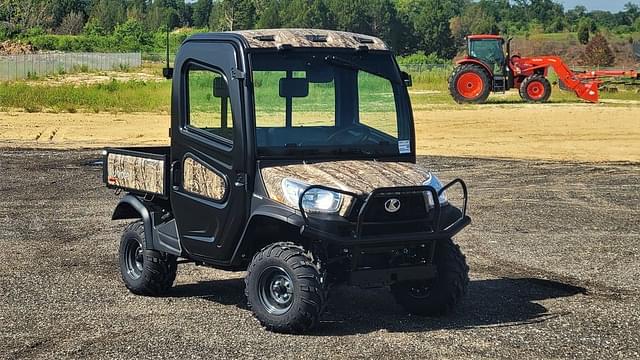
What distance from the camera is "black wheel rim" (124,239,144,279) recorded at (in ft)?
32.0

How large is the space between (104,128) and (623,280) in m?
21.2

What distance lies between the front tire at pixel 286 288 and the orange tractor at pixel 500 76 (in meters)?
33.2

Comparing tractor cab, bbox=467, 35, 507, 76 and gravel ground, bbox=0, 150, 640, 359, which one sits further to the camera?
tractor cab, bbox=467, 35, 507, 76

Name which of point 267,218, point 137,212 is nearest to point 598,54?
point 137,212

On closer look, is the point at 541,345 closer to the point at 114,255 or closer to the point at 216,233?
the point at 216,233

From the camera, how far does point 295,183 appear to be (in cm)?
810

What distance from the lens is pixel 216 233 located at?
864cm

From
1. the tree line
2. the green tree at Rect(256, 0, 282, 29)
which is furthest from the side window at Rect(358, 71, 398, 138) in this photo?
the green tree at Rect(256, 0, 282, 29)

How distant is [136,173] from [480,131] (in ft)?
70.4

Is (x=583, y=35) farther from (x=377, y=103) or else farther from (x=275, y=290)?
(x=275, y=290)

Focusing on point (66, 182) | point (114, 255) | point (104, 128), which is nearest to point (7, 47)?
point (104, 128)

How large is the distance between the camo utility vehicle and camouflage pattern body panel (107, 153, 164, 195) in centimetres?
2

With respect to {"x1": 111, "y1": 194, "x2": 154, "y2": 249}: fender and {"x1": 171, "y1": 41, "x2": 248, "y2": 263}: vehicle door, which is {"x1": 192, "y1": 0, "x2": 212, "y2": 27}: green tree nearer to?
{"x1": 111, "y1": 194, "x2": 154, "y2": 249}: fender

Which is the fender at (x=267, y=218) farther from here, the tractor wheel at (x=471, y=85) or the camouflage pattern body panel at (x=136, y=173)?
the tractor wheel at (x=471, y=85)
